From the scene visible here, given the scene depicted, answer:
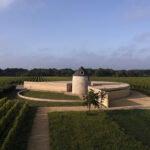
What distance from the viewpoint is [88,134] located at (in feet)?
32.8

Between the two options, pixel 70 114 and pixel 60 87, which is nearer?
pixel 70 114

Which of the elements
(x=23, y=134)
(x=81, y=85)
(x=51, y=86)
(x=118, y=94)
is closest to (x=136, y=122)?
(x=23, y=134)

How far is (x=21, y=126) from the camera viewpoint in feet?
37.5

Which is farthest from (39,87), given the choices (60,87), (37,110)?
(37,110)

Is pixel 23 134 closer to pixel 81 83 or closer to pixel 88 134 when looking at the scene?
pixel 88 134

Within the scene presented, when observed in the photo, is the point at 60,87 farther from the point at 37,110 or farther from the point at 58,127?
the point at 58,127

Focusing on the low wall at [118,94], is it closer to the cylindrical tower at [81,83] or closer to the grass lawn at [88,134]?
the cylindrical tower at [81,83]

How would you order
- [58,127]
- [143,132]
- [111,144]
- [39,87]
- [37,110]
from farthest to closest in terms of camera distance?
[39,87]
[37,110]
[58,127]
[143,132]
[111,144]

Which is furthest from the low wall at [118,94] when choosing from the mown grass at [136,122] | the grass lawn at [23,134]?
the grass lawn at [23,134]

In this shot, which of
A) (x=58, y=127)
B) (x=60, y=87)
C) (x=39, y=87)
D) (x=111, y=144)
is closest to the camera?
(x=111, y=144)

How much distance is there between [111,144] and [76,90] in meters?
17.6

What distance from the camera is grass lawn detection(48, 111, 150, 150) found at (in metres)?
8.58

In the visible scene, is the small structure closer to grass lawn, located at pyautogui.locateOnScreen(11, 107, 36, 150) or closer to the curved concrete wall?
the curved concrete wall

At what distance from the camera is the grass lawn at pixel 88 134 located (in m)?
8.58
